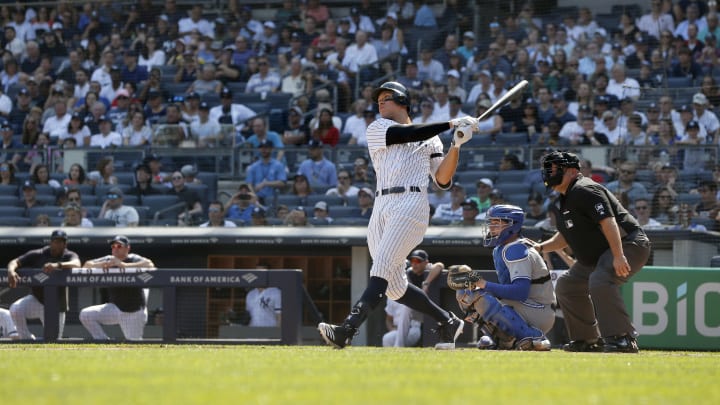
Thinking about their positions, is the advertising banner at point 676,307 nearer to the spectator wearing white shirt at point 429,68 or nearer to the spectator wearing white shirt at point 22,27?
the spectator wearing white shirt at point 429,68

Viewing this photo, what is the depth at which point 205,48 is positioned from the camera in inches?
758

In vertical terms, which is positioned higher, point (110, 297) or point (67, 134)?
point (67, 134)

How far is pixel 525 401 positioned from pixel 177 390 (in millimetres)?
1392

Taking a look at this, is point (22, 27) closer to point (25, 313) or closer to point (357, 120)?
point (357, 120)

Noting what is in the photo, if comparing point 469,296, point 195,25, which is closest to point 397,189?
point 469,296

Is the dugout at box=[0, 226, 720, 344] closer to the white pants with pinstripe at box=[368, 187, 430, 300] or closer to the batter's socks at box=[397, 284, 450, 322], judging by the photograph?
the batter's socks at box=[397, 284, 450, 322]

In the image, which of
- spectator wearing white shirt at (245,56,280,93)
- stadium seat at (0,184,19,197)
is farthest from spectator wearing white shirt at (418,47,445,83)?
stadium seat at (0,184,19,197)

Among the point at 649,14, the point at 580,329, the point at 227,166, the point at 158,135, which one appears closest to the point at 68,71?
the point at 158,135

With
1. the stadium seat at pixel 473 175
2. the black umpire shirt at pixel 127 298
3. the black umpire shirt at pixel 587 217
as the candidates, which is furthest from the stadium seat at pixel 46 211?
the black umpire shirt at pixel 587 217

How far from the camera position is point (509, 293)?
7.85m

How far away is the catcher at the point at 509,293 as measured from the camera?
25.6 feet

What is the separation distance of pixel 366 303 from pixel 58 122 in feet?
39.1

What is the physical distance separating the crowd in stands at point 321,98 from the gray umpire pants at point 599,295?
4.69m

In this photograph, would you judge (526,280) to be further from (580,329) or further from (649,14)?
(649,14)
